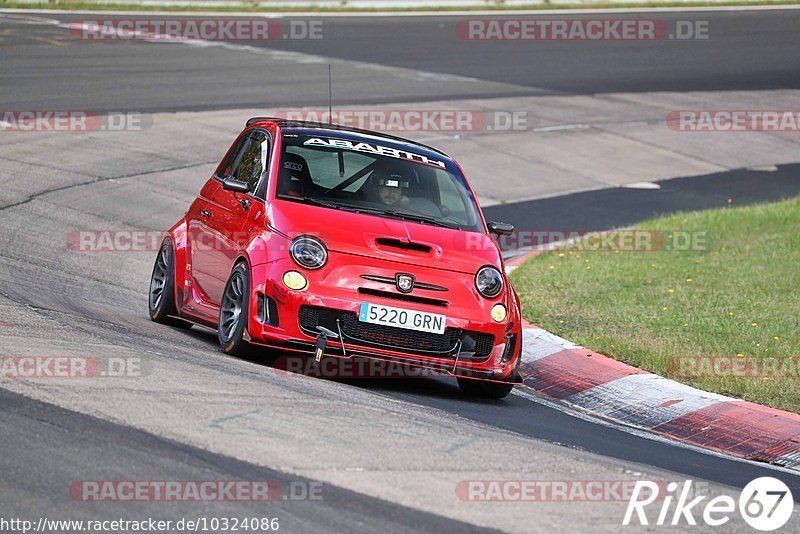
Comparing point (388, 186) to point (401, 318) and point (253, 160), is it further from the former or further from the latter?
point (401, 318)

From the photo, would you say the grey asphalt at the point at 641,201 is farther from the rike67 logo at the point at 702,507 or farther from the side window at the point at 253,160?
the rike67 logo at the point at 702,507

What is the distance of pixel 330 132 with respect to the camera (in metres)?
→ 9.64

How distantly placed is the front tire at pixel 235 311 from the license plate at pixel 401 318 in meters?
0.73

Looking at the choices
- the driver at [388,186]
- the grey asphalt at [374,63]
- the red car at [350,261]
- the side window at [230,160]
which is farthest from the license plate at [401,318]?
the grey asphalt at [374,63]

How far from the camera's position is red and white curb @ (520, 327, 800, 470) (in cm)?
791

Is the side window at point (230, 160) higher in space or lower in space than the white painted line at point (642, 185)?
higher

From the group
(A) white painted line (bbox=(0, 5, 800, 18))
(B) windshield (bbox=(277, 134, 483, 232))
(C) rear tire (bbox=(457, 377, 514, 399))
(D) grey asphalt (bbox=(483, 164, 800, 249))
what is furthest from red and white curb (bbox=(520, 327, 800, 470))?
(A) white painted line (bbox=(0, 5, 800, 18))

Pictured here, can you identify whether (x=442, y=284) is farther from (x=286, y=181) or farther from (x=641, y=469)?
(x=641, y=469)

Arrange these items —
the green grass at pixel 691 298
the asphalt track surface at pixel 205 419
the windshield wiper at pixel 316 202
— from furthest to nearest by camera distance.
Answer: the green grass at pixel 691 298 < the windshield wiper at pixel 316 202 < the asphalt track surface at pixel 205 419

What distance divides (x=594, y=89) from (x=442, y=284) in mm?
17287

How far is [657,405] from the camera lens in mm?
8656

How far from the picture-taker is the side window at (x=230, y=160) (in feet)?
32.9

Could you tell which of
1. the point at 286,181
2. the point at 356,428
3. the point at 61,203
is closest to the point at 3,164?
the point at 61,203

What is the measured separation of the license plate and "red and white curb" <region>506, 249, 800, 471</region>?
1.27m
